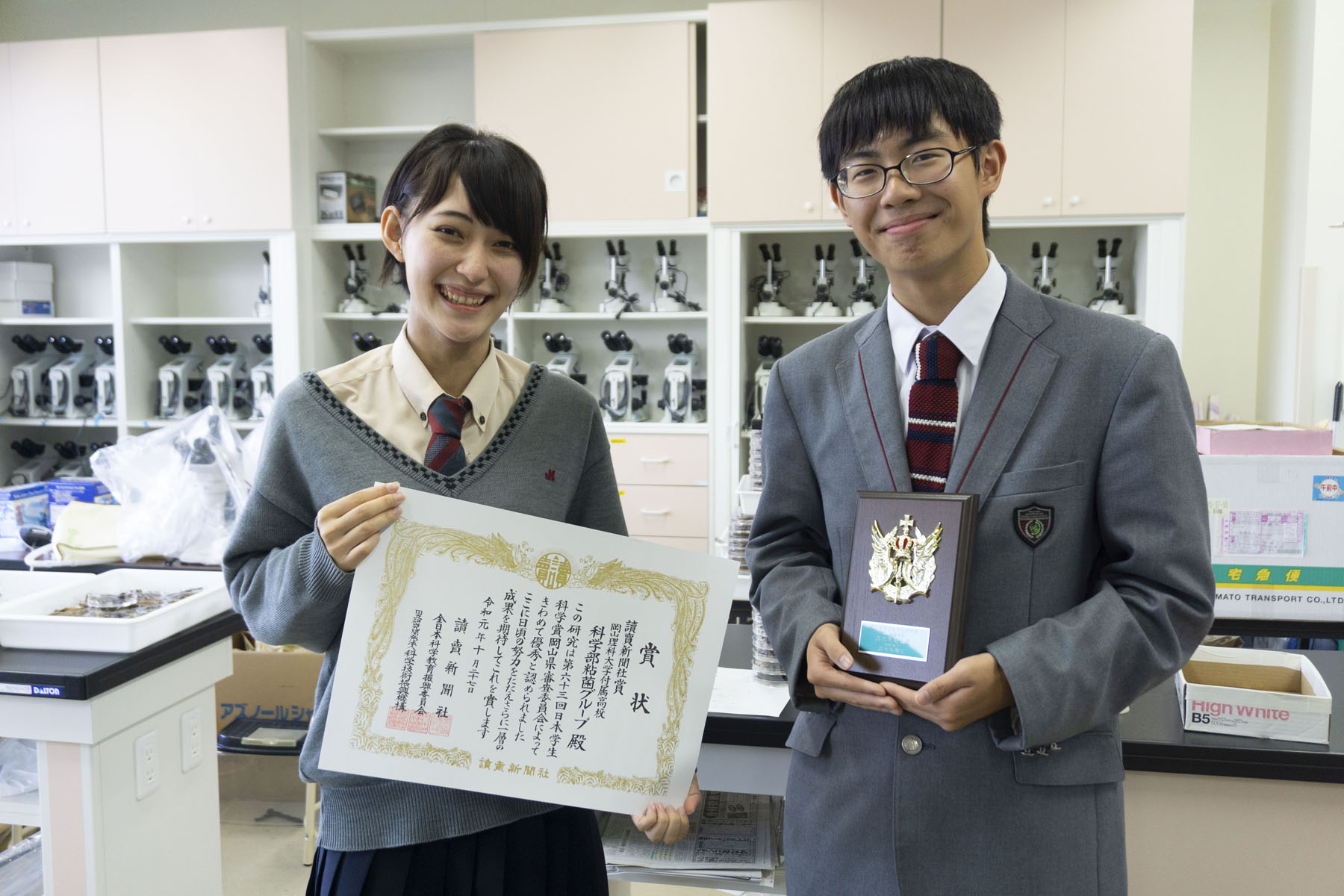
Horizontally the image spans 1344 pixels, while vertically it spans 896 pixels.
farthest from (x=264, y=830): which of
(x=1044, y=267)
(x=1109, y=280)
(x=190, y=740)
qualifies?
(x=1109, y=280)

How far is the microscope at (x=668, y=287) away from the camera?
425cm

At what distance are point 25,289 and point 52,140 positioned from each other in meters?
0.79

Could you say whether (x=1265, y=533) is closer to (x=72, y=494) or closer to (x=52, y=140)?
(x=72, y=494)

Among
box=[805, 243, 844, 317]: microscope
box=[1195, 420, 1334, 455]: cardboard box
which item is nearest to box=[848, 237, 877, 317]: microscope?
box=[805, 243, 844, 317]: microscope

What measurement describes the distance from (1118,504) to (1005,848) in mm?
363

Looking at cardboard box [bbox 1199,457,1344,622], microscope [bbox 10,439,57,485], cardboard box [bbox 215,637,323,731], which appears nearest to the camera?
cardboard box [bbox 1199,457,1344,622]

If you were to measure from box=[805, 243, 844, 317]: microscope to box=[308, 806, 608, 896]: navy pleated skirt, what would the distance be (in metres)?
3.15

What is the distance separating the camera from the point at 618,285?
4348 mm

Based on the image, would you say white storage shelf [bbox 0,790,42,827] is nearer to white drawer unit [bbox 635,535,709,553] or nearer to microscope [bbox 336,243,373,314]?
white drawer unit [bbox 635,535,709,553]

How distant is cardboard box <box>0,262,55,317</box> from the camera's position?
4703 mm

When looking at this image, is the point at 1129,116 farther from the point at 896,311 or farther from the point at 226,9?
the point at 226,9

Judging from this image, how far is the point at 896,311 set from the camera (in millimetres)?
1082

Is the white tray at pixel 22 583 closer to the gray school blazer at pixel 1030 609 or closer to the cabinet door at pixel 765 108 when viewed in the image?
the gray school blazer at pixel 1030 609

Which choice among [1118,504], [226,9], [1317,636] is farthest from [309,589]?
[226,9]
